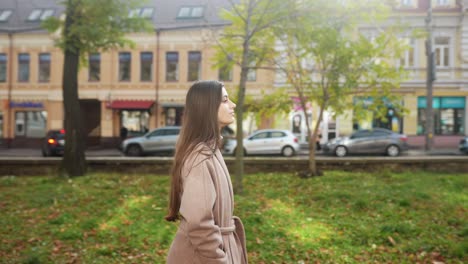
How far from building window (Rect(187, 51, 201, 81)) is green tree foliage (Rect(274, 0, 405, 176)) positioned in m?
18.2

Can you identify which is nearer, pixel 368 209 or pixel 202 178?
pixel 202 178

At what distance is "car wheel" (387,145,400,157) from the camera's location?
19609 mm

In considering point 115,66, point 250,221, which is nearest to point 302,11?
point 250,221

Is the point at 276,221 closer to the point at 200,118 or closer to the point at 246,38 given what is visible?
the point at 246,38

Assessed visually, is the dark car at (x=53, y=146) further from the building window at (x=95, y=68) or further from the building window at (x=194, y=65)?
the building window at (x=194, y=65)

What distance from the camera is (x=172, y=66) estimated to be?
28797 mm

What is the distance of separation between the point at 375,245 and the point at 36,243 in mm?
4789

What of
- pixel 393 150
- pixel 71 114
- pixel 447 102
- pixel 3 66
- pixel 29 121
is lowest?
pixel 393 150

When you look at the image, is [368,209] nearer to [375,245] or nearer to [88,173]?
[375,245]

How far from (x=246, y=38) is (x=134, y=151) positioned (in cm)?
1366

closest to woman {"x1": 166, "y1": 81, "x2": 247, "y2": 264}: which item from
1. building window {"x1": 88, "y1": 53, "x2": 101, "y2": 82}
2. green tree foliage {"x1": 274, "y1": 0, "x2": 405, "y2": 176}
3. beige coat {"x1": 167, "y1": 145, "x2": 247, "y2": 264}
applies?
beige coat {"x1": 167, "y1": 145, "x2": 247, "y2": 264}

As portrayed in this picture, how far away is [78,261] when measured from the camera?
507cm

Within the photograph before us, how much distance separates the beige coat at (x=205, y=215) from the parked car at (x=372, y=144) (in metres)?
18.5

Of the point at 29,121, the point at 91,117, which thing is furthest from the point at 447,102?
the point at 29,121
